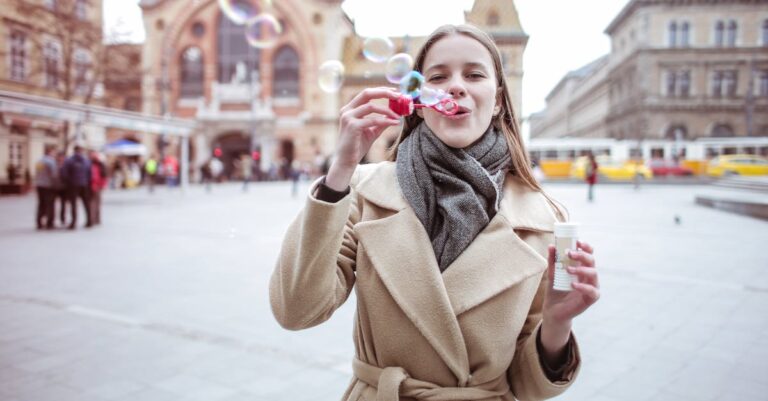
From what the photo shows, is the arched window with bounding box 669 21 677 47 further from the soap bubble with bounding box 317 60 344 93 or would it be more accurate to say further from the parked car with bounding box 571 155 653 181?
the soap bubble with bounding box 317 60 344 93

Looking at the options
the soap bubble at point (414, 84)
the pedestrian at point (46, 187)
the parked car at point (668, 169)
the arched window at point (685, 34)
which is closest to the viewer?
the soap bubble at point (414, 84)

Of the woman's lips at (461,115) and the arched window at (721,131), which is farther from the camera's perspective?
the arched window at (721,131)

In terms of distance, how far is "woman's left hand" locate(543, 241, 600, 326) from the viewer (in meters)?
1.29

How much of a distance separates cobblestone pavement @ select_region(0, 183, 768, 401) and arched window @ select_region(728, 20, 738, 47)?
1341 inches

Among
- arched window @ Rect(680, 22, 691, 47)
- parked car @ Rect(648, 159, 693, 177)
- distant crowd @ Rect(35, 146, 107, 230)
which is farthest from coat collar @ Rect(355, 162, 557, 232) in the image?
arched window @ Rect(680, 22, 691, 47)

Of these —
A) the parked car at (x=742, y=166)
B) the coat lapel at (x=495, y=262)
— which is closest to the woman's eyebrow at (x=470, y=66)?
the coat lapel at (x=495, y=262)

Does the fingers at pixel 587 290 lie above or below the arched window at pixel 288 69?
below

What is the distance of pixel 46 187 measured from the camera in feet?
38.5

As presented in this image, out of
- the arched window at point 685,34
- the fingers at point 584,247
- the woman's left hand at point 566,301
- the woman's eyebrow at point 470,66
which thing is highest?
the arched window at point 685,34

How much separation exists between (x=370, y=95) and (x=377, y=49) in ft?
7.98

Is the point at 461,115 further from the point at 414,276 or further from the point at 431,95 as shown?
the point at 414,276

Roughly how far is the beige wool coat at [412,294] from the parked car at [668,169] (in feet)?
119

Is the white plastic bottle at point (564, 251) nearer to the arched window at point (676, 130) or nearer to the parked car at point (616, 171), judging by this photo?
the parked car at point (616, 171)

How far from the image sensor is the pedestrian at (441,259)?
4.37 ft
